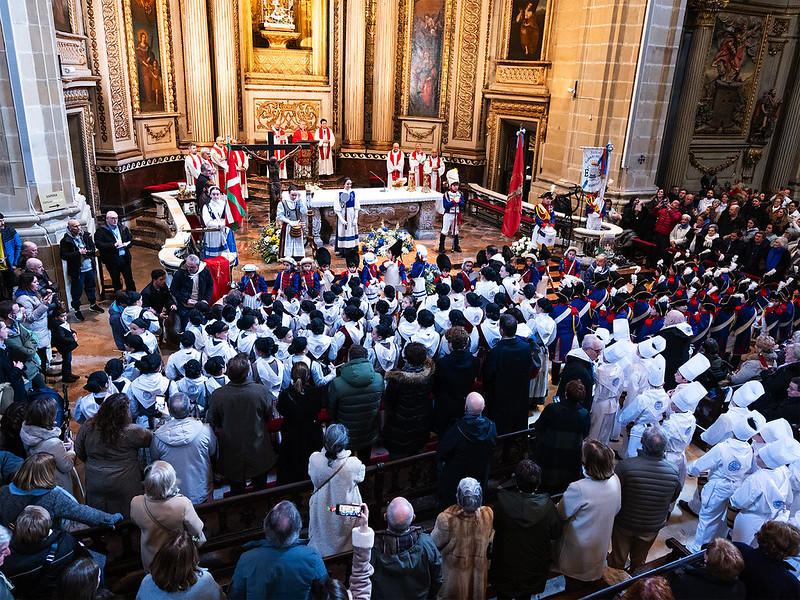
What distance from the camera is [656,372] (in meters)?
5.95

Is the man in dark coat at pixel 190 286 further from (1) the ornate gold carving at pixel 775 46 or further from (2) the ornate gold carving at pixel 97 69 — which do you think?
(1) the ornate gold carving at pixel 775 46

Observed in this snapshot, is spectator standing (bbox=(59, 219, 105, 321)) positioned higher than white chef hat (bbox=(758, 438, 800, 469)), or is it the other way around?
white chef hat (bbox=(758, 438, 800, 469))

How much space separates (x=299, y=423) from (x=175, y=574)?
2226mm

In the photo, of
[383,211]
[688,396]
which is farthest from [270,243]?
Answer: [688,396]

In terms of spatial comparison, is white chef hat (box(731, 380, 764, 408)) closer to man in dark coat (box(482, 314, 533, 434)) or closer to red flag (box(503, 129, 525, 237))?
man in dark coat (box(482, 314, 533, 434))

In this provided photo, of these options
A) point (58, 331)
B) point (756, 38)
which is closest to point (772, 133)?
point (756, 38)

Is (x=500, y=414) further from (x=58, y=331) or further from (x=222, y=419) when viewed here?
(x=58, y=331)

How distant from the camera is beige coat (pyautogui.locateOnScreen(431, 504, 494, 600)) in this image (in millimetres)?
3844

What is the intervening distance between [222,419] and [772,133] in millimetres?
18748

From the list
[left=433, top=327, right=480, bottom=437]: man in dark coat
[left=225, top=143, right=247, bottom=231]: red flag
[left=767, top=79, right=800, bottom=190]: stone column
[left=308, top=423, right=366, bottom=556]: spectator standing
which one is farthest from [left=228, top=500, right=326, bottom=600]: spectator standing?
[left=767, top=79, right=800, bottom=190]: stone column

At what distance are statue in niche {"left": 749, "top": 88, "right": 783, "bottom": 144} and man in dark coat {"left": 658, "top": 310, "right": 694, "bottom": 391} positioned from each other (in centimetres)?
1328

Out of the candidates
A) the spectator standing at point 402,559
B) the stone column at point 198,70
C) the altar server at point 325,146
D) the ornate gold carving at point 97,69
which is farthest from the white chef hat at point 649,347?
the stone column at point 198,70

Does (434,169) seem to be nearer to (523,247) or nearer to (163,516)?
(523,247)

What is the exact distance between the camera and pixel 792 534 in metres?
3.53
